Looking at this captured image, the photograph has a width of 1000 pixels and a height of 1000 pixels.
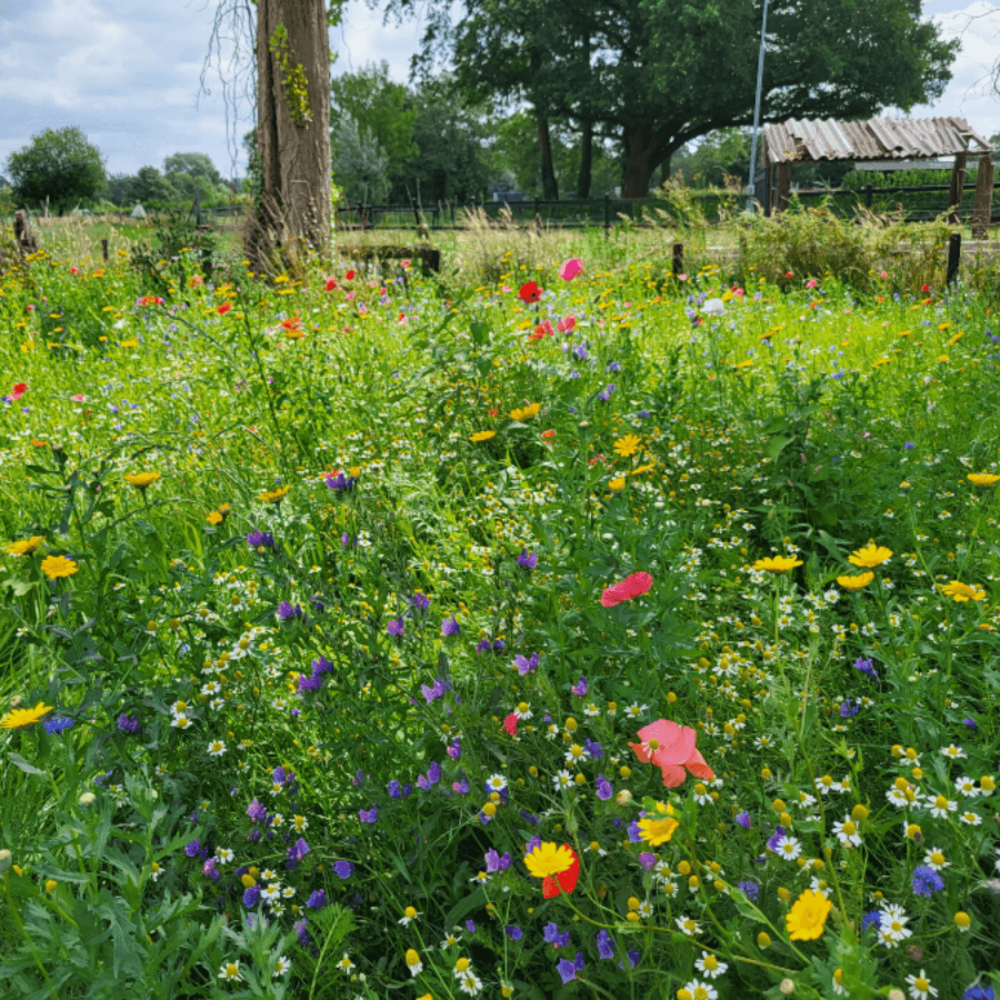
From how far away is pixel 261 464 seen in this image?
336cm

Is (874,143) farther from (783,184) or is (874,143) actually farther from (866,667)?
(866,667)

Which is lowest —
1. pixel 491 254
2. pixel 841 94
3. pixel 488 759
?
pixel 488 759

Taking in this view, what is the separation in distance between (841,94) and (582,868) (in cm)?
4330

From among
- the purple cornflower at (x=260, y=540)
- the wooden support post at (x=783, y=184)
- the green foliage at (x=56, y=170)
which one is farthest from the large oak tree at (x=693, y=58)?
the green foliage at (x=56, y=170)

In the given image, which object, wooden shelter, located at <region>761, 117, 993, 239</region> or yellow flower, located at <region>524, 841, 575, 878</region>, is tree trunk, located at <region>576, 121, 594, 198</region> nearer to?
wooden shelter, located at <region>761, 117, 993, 239</region>

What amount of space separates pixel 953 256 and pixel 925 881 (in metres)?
7.82

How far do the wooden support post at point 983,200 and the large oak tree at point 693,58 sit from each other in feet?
68.7

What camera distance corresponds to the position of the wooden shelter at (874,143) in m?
16.0

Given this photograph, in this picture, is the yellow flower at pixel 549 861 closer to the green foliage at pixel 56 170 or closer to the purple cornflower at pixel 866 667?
the purple cornflower at pixel 866 667

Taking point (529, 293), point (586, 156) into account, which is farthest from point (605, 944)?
point (586, 156)

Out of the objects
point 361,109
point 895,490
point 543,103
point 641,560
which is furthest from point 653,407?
point 361,109

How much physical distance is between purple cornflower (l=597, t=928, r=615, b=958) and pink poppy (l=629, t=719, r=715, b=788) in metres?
0.26

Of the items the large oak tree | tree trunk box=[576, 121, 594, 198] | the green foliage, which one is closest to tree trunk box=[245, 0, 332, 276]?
the large oak tree

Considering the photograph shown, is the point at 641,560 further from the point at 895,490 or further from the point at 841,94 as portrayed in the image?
the point at 841,94
